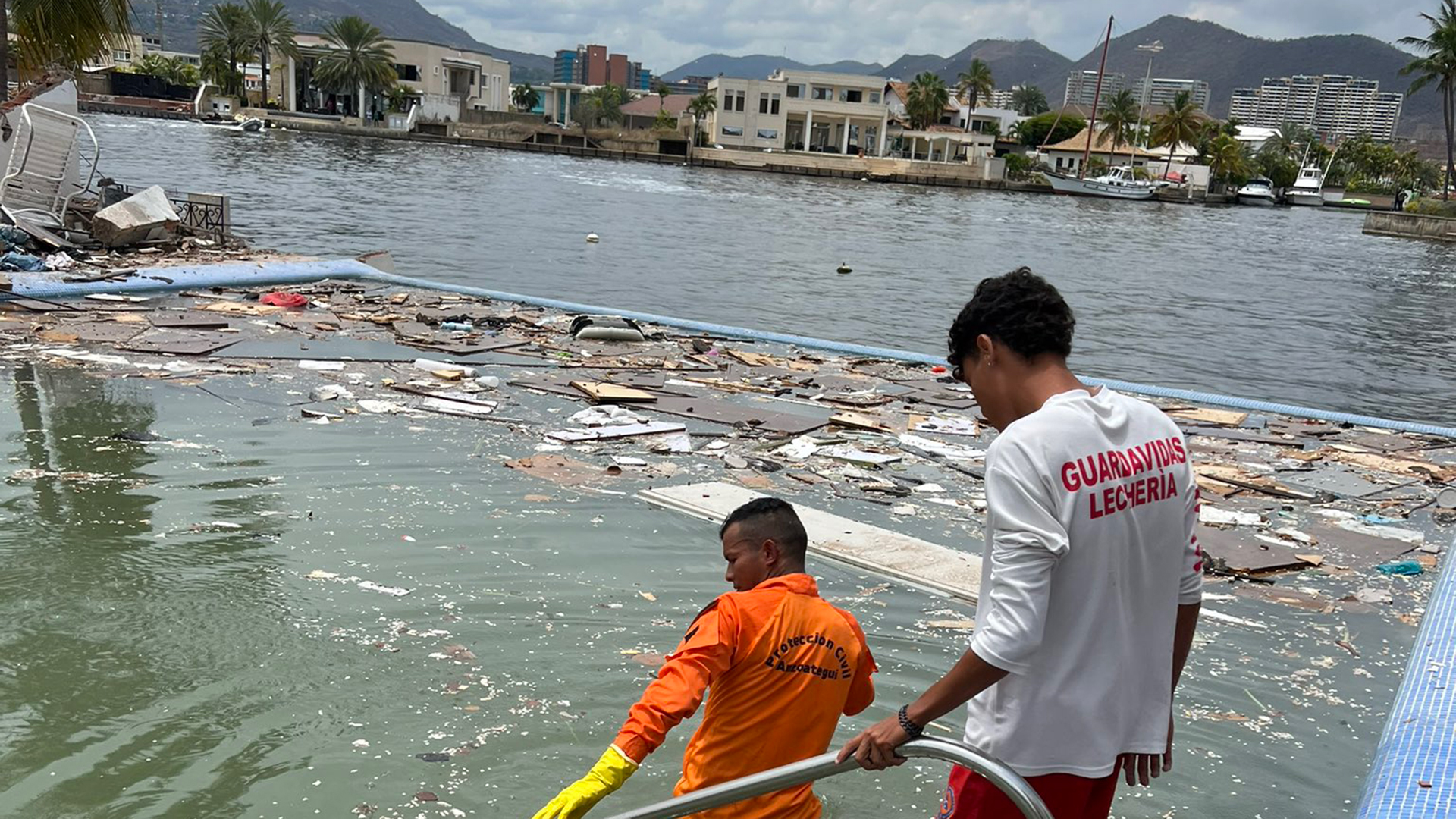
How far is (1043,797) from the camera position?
87.2 inches

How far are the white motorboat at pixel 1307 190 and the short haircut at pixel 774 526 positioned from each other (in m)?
125

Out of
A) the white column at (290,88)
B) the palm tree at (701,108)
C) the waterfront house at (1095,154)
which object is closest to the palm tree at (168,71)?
the white column at (290,88)

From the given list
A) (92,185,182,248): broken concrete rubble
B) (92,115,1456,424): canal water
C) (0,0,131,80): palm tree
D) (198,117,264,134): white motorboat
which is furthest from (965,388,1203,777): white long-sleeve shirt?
(198,117,264,134): white motorboat

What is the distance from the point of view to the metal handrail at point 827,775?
6.84 ft

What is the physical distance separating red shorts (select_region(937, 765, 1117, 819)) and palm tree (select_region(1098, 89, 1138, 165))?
369ft

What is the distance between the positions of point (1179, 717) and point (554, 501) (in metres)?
3.69

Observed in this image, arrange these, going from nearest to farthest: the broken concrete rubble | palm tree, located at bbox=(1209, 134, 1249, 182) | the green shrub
A: the broken concrete rubble → the green shrub → palm tree, located at bbox=(1209, 134, 1249, 182)

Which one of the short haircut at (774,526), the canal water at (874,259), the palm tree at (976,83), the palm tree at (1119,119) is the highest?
the palm tree at (976,83)

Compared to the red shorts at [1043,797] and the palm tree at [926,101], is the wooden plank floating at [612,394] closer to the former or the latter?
the red shorts at [1043,797]

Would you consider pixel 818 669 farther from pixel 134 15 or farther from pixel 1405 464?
pixel 134 15

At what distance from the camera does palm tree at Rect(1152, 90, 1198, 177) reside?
330 ft

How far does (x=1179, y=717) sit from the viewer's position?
468 cm

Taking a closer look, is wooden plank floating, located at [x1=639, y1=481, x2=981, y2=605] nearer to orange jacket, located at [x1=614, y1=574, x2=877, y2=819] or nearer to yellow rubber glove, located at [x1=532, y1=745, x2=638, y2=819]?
orange jacket, located at [x1=614, y1=574, x2=877, y2=819]

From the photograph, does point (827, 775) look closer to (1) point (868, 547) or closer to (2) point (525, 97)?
(1) point (868, 547)
